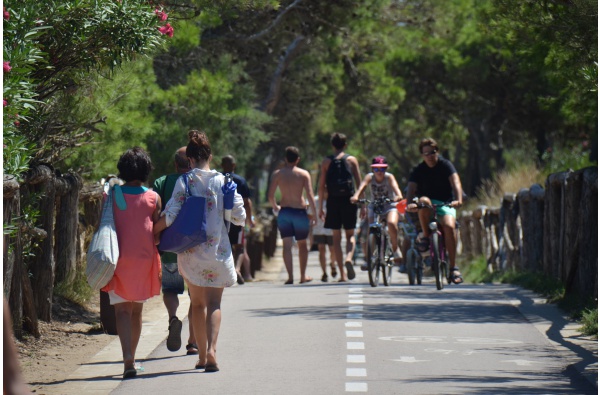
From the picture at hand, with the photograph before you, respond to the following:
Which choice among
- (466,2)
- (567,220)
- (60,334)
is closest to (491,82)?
(466,2)

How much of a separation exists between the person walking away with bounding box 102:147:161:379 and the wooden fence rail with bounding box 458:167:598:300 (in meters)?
5.34

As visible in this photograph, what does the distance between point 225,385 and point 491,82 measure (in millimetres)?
36864

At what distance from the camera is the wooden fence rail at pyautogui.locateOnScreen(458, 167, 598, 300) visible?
1298 centimetres

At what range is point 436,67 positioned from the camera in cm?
4691

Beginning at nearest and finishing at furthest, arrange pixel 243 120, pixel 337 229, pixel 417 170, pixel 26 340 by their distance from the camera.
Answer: pixel 26 340, pixel 417 170, pixel 337 229, pixel 243 120

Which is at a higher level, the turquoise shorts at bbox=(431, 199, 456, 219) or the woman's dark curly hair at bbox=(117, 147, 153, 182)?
the woman's dark curly hair at bbox=(117, 147, 153, 182)

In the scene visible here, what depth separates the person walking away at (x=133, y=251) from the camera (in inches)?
341

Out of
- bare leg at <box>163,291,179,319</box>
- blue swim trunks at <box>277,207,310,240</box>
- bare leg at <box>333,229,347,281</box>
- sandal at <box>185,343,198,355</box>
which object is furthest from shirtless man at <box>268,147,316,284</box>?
bare leg at <box>163,291,179,319</box>

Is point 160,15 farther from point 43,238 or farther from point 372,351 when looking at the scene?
point 372,351

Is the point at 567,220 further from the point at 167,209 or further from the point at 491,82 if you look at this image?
the point at 491,82

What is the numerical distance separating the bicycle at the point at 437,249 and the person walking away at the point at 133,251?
694cm

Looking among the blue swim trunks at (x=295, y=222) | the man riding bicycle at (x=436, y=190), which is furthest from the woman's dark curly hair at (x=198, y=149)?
the blue swim trunks at (x=295, y=222)

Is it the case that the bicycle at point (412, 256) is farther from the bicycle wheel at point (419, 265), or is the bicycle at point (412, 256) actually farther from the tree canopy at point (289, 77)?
the tree canopy at point (289, 77)

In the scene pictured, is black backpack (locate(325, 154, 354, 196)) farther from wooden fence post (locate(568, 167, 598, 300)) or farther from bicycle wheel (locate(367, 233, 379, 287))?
wooden fence post (locate(568, 167, 598, 300))
